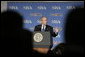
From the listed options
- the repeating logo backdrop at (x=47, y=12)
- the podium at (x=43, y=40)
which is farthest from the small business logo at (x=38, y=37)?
the repeating logo backdrop at (x=47, y=12)

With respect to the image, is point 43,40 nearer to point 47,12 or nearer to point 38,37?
point 38,37

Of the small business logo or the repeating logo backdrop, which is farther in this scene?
the repeating logo backdrop

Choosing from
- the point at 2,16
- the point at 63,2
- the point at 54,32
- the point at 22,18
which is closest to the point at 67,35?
the point at 54,32

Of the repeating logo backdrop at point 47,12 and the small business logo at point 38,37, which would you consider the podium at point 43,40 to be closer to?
the small business logo at point 38,37

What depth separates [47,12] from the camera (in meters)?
3.12

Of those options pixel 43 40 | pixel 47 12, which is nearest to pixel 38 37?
pixel 43 40

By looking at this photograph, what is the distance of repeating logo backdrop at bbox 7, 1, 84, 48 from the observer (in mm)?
3074

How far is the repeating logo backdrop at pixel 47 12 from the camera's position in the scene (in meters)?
3.07

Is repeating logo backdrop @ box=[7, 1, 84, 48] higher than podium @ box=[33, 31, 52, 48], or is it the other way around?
repeating logo backdrop @ box=[7, 1, 84, 48]

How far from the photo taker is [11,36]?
3.17 m

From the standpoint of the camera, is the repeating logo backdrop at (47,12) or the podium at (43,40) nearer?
the podium at (43,40)

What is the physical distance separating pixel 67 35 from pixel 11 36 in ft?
2.32

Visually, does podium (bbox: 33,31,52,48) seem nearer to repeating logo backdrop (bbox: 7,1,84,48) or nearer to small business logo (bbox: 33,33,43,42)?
small business logo (bbox: 33,33,43,42)

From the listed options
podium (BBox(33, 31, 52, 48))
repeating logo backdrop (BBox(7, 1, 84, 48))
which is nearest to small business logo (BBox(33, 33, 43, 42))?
podium (BBox(33, 31, 52, 48))
